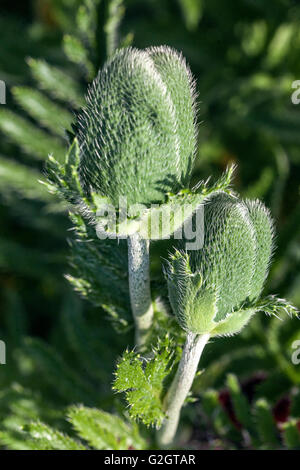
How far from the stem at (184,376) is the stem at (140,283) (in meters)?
0.17

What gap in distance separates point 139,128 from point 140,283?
1.45ft

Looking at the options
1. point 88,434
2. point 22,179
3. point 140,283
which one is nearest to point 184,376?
point 140,283

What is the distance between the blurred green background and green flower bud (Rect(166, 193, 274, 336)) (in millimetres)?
655

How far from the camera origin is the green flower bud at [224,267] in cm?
117

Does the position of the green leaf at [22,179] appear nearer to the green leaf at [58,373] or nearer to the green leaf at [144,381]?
the green leaf at [58,373]

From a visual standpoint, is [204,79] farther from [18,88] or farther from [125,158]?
[125,158]

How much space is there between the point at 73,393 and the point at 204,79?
5.96 feet

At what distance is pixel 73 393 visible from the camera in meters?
2.16

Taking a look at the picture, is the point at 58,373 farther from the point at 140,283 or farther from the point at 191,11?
the point at 191,11

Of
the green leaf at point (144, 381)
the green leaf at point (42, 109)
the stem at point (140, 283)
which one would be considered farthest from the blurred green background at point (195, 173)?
the green leaf at point (144, 381)

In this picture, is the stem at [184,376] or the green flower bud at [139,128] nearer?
the green flower bud at [139,128]

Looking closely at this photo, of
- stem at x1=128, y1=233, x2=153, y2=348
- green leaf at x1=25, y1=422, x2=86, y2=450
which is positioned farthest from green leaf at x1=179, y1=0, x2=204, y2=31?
green leaf at x1=25, y1=422, x2=86, y2=450
